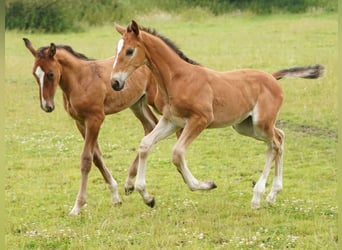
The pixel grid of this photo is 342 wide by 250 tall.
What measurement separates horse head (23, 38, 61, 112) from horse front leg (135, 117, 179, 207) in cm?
100

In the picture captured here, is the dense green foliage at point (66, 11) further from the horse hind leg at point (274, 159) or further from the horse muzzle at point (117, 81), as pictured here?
the horse muzzle at point (117, 81)

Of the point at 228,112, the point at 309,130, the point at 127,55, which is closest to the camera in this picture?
the point at 127,55

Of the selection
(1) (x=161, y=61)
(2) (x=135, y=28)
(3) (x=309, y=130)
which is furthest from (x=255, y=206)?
(3) (x=309, y=130)

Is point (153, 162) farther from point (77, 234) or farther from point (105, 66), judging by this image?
point (77, 234)

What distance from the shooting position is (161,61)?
23.2ft

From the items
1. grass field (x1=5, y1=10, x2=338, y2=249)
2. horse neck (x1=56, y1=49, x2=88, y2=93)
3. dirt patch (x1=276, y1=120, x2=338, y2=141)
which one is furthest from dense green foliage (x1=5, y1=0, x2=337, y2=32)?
horse neck (x1=56, y1=49, x2=88, y2=93)

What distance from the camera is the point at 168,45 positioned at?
721 cm

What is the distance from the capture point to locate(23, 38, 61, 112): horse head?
278 inches

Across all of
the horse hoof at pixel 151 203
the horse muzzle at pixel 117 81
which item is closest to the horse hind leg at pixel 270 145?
the horse hoof at pixel 151 203

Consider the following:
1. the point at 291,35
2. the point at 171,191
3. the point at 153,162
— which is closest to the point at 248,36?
the point at 291,35

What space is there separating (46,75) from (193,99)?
1.47 meters

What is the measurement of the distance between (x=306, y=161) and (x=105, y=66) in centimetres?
332

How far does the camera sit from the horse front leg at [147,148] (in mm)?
6883

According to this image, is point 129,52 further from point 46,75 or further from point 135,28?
point 46,75
